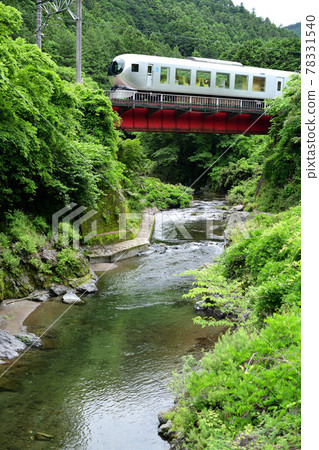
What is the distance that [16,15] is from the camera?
10.1m

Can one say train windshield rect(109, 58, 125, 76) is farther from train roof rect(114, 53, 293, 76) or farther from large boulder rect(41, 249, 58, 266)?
large boulder rect(41, 249, 58, 266)

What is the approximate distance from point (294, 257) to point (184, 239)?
14.5 meters

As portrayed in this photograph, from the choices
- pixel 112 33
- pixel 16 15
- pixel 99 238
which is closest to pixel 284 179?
pixel 99 238

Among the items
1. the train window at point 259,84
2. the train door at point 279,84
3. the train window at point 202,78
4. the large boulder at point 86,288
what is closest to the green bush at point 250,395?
the large boulder at point 86,288

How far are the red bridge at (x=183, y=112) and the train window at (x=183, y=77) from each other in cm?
106

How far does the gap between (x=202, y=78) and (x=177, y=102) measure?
351 centimetres

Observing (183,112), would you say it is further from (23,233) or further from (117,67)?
(23,233)

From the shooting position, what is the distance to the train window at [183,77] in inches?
1134

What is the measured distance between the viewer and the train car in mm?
28016

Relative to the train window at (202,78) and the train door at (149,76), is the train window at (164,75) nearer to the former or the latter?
the train door at (149,76)

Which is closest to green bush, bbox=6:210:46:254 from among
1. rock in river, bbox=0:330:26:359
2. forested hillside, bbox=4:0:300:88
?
rock in river, bbox=0:330:26:359

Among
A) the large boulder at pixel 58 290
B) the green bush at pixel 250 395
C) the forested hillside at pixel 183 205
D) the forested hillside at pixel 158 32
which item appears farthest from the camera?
the forested hillside at pixel 158 32

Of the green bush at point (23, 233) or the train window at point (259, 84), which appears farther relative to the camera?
the train window at point (259, 84)

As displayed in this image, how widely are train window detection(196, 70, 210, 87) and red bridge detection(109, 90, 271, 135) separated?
123cm
